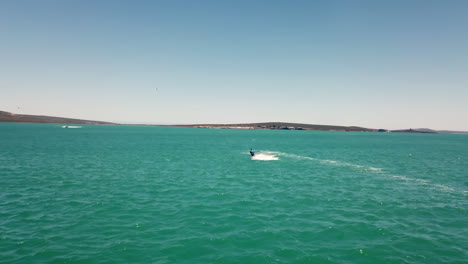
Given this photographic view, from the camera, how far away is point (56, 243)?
18859 mm

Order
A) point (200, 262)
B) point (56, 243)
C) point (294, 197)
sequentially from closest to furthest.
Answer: point (200, 262) < point (56, 243) < point (294, 197)

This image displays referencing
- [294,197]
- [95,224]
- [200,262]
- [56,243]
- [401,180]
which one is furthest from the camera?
[401,180]

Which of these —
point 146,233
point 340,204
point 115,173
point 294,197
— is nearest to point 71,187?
point 115,173

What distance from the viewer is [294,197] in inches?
1289

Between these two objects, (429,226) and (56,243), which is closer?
(56,243)

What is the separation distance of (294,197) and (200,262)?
62.1 ft

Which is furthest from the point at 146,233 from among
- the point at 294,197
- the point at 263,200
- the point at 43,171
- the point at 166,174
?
the point at 43,171

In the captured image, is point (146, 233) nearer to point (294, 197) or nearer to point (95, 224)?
point (95, 224)

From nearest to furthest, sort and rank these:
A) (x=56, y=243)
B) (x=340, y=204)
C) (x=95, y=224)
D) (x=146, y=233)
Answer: (x=56, y=243), (x=146, y=233), (x=95, y=224), (x=340, y=204)

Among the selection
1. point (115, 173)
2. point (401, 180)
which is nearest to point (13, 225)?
point (115, 173)

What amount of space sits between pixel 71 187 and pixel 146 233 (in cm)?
2080

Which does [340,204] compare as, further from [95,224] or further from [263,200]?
[95,224]

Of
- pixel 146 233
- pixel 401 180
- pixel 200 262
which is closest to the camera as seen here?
pixel 200 262

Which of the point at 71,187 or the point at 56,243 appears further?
the point at 71,187
